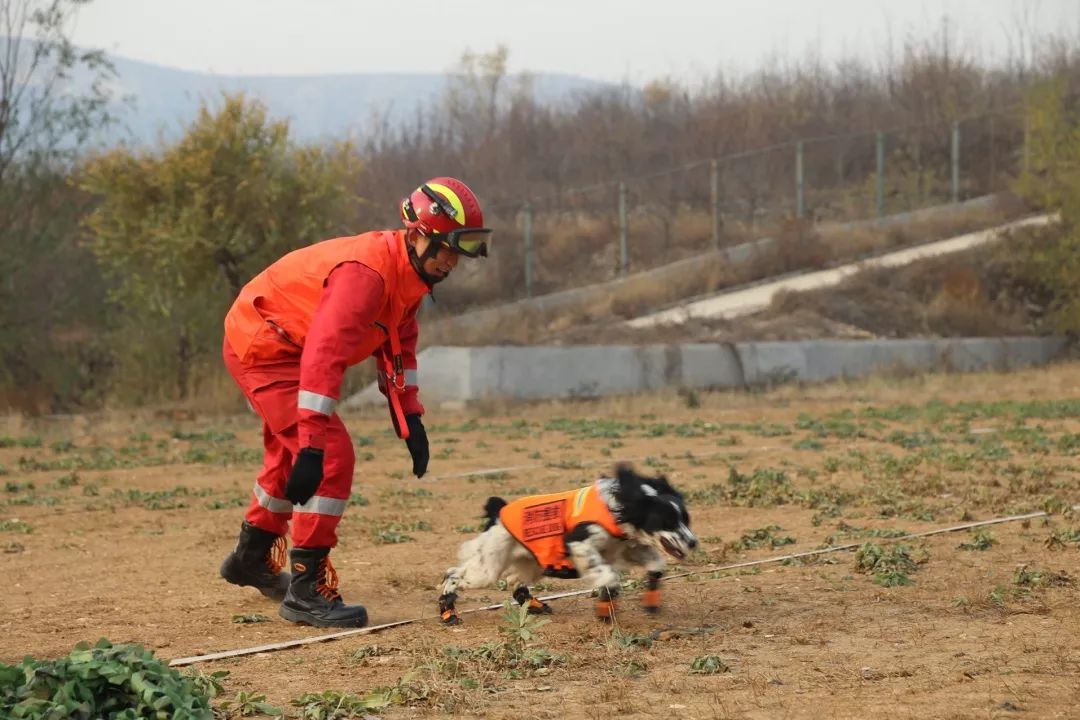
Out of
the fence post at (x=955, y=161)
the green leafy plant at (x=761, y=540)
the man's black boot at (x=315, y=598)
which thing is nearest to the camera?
the man's black boot at (x=315, y=598)

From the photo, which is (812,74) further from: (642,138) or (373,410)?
(373,410)

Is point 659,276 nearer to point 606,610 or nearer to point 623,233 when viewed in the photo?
point 623,233

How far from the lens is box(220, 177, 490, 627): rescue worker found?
693 centimetres

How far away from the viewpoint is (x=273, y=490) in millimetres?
7539

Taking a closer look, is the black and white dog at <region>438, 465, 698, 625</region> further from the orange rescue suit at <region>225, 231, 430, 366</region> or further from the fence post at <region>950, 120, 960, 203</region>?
the fence post at <region>950, 120, 960, 203</region>

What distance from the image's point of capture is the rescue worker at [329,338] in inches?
273

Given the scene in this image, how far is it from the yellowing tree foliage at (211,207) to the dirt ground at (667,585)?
16.9 feet

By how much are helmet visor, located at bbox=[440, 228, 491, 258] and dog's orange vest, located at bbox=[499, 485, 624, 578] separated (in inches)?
49.6

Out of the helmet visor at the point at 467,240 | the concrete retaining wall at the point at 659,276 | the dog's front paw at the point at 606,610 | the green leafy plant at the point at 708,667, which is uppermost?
the concrete retaining wall at the point at 659,276

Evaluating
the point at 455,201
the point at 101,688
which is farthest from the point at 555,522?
the point at 101,688

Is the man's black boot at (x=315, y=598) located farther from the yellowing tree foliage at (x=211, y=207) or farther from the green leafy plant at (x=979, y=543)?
the yellowing tree foliage at (x=211, y=207)

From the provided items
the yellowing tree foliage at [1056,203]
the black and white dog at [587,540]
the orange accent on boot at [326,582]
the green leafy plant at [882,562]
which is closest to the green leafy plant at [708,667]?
the black and white dog at [587,540]

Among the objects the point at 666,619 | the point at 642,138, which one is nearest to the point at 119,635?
the point at 666,619

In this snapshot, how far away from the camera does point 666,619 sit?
723cm
